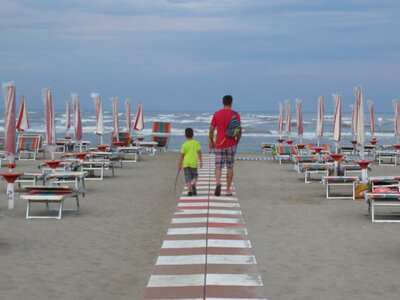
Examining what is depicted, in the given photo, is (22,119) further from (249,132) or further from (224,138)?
(249,132)

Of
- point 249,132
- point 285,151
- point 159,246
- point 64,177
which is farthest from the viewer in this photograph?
point 249,132

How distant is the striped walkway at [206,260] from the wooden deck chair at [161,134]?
16.6 meters

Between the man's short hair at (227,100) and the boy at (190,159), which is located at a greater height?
the man's short hair at (227,100)

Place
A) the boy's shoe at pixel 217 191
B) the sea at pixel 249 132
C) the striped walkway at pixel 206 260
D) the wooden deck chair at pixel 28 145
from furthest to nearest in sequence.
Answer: the sea at pixel 249 132
the wooden deck chair at pixel 28 145
the boy's shoe at pixel 217 191
the striped walkway at pixel 206 260

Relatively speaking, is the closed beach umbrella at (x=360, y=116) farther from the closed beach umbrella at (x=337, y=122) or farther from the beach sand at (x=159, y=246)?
the closed beach umbrella at (x=337, y=122)

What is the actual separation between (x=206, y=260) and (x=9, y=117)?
5.57 meters

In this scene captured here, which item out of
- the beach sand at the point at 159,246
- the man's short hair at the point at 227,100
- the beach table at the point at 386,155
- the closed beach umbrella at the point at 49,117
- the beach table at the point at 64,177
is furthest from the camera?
the beach table at the point at 386,155

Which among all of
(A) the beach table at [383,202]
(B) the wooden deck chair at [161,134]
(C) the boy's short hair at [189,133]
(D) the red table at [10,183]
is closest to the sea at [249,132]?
(B) the wooden deck chair at [161,134]

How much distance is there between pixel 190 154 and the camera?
1280 centimetres

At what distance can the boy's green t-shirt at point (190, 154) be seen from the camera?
42.0ft

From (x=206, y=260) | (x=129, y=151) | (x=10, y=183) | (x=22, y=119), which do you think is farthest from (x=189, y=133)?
(x=22, y=119)

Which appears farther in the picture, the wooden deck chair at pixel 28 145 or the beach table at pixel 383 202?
the wooden deck chair at pixel 28 145

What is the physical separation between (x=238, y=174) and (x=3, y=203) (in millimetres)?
7210

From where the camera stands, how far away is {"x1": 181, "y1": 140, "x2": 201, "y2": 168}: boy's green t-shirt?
42.0ft
